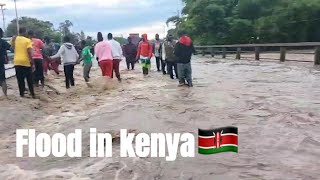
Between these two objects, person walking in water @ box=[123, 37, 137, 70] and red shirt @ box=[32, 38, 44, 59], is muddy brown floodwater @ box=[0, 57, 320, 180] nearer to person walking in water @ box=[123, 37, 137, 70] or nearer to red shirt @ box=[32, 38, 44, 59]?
red shirt @ box=[32, 38, 44, 59]

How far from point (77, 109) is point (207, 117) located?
2.95 m

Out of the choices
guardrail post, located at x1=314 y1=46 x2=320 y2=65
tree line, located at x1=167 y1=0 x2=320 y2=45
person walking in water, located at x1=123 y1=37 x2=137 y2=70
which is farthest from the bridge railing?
person walking in water, located at x1=123 y1=37 x2=137 y2=70

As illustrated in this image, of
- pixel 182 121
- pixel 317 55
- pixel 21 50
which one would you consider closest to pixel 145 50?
pixel 317 55

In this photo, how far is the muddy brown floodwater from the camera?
5301mm

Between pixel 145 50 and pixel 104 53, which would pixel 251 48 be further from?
pixel 104 53

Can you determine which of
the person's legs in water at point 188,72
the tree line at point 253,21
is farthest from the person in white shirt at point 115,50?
the tree line at point 253,21

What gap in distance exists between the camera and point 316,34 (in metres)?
37.8

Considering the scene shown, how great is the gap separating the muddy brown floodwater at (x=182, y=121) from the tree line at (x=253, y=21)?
2365 centimetres

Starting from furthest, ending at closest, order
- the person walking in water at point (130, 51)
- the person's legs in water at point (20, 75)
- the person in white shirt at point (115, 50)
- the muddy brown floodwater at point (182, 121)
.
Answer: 1. the person walking in water at point (130, 51)
2. the person in white shirt at point (115, 50)
3. the person's legs in water at point (20, 75)
4. the muddy brown floodwater at point (182, 121)

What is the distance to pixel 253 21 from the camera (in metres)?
41.6

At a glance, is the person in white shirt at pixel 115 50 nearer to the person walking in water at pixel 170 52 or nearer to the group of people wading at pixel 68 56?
the group of people wading at pixel 68 56

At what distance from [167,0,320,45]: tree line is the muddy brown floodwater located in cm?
2365

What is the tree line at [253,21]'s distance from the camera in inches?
1467

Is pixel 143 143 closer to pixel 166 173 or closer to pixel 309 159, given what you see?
pixel 166 173
